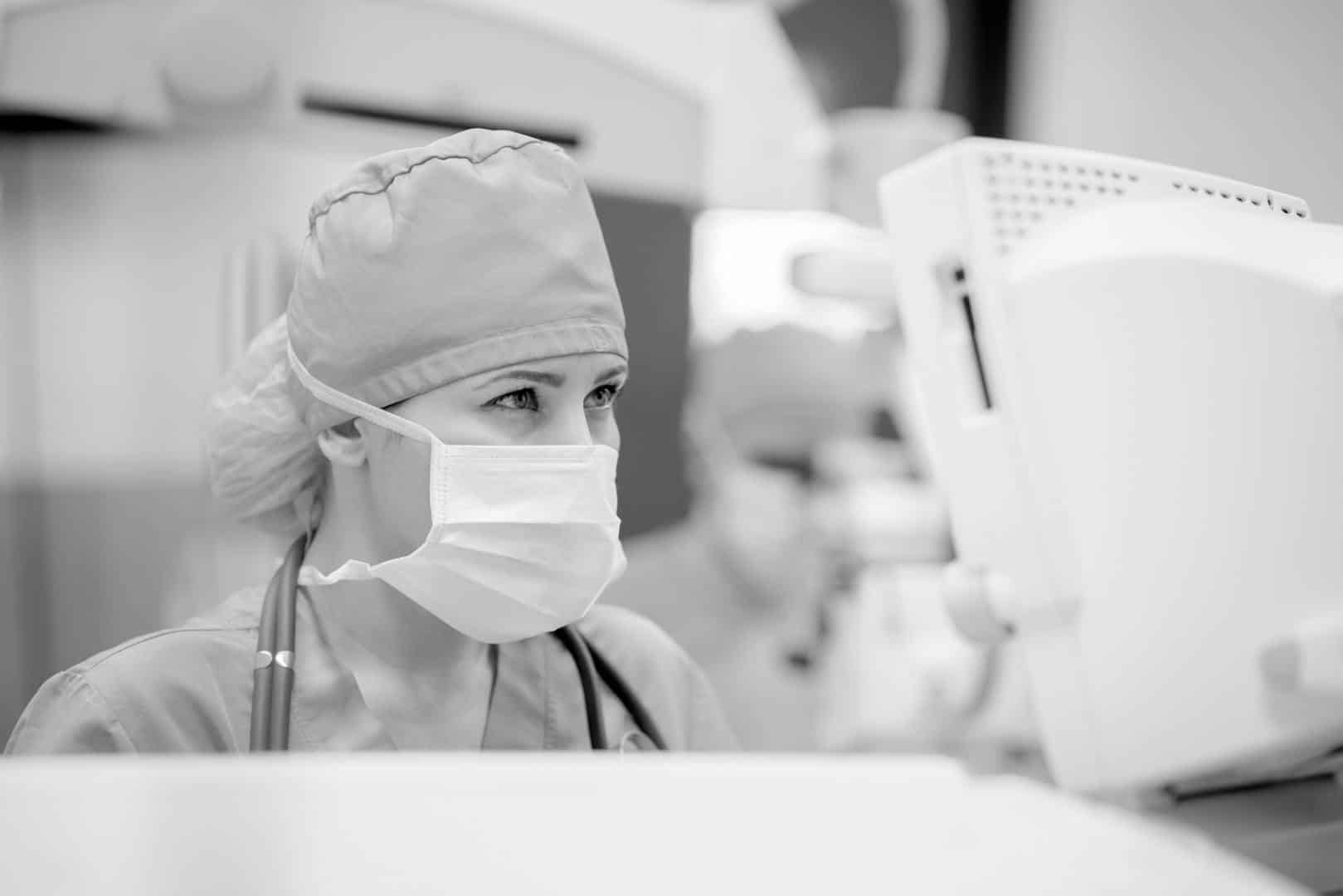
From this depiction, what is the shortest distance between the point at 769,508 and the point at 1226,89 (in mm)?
1297

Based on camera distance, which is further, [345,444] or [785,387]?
[785,387]

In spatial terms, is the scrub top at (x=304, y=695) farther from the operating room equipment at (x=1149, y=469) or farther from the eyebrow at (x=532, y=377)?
the operating room equipment at (x=1149, y=469)

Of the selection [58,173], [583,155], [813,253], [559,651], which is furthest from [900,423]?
[58,173]

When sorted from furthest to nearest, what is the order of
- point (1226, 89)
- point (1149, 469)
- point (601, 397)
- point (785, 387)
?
point (785, 387) → point (1226, 89) → point (601, 397) → point (1149, 469)

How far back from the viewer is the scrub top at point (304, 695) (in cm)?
85

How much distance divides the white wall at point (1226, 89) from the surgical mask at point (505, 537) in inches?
25.8

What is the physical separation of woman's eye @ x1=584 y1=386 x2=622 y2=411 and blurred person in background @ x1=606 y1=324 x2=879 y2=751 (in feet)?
2.96

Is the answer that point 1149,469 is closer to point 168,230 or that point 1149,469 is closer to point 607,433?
point 607,433

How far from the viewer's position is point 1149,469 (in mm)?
695

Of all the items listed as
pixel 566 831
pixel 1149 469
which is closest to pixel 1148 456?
pixel 1149 469

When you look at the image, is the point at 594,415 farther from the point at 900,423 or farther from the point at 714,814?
the point at 900,423

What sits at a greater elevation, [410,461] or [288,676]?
[410,461]

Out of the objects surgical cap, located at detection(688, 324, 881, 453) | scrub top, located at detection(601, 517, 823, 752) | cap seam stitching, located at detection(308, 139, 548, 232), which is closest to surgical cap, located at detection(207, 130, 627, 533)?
cap seam stitching, located at detection(308, 139, 548, 232)

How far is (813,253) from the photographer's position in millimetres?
1677
